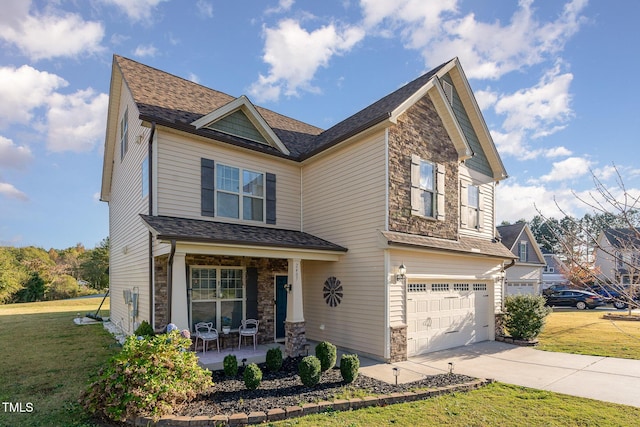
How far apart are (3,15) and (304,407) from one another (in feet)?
42.1

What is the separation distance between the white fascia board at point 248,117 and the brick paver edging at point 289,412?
767 centimetres

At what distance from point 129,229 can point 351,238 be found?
7907mm

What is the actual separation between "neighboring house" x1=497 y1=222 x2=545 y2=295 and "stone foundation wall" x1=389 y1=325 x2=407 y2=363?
19.9 metres

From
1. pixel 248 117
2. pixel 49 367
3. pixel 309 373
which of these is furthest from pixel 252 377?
pixel 248 117

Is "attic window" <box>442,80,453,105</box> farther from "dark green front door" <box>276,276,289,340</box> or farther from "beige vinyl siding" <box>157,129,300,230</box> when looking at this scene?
"dark green front door" <box>276,276,289,340</box>

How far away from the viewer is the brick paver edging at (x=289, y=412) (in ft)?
17.8

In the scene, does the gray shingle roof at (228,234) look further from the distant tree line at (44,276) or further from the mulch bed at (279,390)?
the distant tree line at (44,276)

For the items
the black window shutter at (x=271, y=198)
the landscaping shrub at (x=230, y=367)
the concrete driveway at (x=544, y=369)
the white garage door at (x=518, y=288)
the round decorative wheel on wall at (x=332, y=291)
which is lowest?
the white garage door at (x=518, y=288)

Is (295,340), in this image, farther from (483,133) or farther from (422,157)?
(483,133)

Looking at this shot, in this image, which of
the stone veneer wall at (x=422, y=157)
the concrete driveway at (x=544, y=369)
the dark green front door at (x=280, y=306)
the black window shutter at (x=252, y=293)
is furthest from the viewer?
the dark green front door at (x=280, y=306)

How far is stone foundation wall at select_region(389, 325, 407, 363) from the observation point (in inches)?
372

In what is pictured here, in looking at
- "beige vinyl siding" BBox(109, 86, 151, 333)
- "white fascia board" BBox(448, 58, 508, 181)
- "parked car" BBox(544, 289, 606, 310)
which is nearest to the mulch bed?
"beige vinyl siding" BBox(109, 86, 151, 333)

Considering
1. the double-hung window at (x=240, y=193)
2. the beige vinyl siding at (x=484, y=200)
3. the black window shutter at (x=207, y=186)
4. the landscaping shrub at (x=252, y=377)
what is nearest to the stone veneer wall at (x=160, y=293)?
the black window shutter at (x=207, y=186)

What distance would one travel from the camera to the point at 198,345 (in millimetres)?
9930
